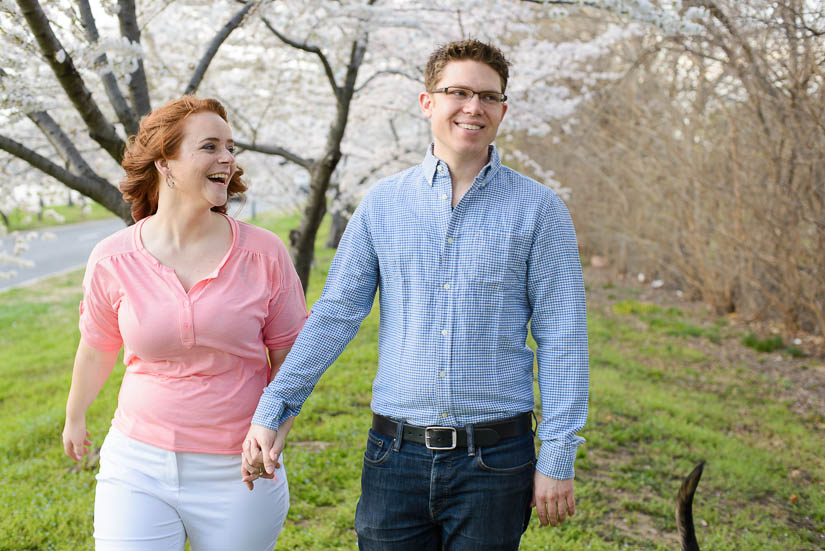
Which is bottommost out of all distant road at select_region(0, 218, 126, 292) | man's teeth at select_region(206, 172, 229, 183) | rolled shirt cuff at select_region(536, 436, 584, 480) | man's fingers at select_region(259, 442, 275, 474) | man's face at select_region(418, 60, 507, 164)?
distant road at select_region(0, 218, 126, 292)

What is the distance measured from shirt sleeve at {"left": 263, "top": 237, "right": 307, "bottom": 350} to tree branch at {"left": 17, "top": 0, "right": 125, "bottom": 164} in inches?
72.3

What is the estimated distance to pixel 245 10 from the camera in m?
5.16

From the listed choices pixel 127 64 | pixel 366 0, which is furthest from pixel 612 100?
pixel 127 64

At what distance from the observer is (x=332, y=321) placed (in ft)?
7.43

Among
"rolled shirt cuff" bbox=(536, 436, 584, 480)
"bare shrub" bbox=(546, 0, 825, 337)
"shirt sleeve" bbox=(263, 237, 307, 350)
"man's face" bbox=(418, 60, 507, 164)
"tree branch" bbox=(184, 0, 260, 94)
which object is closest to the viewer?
"rolled shirt cuff" bbox=(536, 436, 584, 480)

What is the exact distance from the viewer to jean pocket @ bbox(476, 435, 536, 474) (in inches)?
82.4

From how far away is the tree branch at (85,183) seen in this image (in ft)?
13.3

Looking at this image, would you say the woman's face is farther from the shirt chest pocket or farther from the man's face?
the shirt chest pocket

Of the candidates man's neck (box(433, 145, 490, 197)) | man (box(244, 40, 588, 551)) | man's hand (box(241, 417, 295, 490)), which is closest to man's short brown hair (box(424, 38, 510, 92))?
man (box(244, 40, 588, 551))

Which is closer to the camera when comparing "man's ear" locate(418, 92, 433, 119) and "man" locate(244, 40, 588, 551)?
"man" locate(244, 40, 588, 551)

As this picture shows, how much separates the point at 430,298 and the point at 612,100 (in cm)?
1178

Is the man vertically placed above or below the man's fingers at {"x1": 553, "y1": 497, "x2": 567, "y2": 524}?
above

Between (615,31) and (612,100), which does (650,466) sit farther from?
(612,100)

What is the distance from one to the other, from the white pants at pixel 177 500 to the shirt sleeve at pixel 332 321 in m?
0.27
